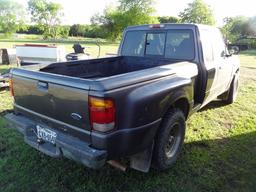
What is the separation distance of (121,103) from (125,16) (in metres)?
47.7

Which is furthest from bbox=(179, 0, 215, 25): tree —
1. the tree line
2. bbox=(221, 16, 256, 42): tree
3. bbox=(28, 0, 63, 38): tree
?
bbox=(28, 0, 63, 38): tree

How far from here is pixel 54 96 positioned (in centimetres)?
276

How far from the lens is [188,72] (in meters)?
3.70

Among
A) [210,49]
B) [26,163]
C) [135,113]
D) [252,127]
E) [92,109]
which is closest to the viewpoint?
[92,109]

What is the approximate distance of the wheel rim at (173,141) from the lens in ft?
11.7

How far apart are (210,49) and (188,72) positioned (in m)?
1.13

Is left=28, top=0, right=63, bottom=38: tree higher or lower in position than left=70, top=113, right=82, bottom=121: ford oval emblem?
higher

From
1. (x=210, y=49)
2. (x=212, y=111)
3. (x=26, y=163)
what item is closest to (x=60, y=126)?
(x=26, y=163)

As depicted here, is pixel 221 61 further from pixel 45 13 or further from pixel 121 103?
pixel 45 13

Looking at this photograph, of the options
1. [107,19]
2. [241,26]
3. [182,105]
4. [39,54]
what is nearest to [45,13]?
[107,19]

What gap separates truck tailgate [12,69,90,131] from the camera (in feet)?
8.30

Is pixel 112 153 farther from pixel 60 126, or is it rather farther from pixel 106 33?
pixel 106 33

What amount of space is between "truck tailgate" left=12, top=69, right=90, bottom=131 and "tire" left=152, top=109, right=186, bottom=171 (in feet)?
3.39

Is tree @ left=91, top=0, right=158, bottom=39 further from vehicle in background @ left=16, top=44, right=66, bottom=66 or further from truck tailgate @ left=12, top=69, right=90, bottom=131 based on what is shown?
truck tailgate @ left=12, top=69, right=90, bottom=131
